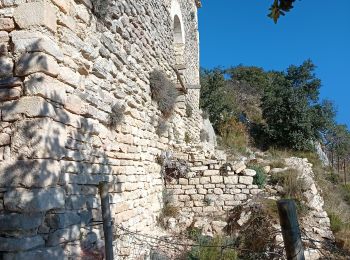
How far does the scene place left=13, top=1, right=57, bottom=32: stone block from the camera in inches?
130

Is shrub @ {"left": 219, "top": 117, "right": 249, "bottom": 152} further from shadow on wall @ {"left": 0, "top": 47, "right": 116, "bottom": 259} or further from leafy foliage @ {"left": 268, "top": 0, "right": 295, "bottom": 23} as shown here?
leafy foliage @ {"left": 268, "top": 0, "right": 295, "bottom": 23}

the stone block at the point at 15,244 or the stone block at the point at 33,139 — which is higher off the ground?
the stone block at the point at 33,139

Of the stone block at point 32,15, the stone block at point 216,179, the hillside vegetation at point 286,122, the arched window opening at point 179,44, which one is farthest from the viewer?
the hillside vegetation at point 286,122

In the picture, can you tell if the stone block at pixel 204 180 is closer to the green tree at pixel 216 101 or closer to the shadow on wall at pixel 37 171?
the shadow on wall at pixel 37 171

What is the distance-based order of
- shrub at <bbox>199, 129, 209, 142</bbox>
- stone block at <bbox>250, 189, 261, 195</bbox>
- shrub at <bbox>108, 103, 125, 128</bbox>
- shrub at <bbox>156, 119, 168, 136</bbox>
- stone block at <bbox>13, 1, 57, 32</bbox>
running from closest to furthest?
stone block at <bbox>13, 1, 57, 32</bbox> → shrub at <bbox>108, 103, 125, 128</bbox> → shrub at <bbox>156, 119, 168, 136</bbox> → stone block at <bbox>250, 189, 261, 195</bbox> → shrub at <bbox>199, 129, 209, 142</bbox>

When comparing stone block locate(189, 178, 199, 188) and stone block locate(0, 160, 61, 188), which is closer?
stone block locate(0, 160, 61, 188)

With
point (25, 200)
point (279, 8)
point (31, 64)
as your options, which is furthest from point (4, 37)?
point (279, 8)

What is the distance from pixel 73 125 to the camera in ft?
12.4

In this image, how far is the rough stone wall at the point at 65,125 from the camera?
3.05 m

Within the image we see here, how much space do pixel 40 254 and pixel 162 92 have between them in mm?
4519

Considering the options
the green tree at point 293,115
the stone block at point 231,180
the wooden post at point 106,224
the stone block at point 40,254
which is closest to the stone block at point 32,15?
the wooden post at point 106,224

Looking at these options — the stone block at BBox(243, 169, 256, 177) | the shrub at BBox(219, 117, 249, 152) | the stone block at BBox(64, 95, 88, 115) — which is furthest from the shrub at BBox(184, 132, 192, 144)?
the shrub at BBox(219, 117, 249, 152)

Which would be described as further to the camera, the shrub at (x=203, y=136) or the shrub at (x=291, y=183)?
the shrub at (x=203, y=136)

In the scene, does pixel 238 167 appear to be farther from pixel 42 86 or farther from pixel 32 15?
pixel 32 15
